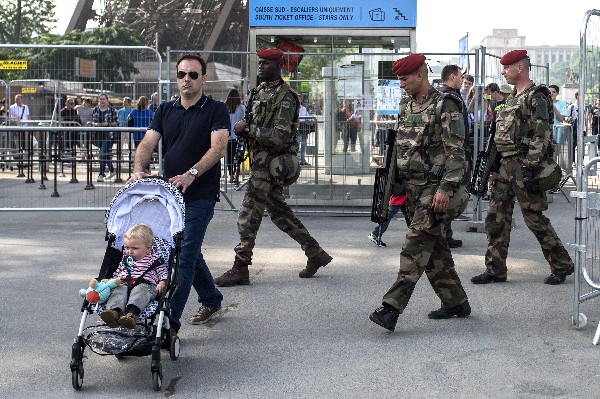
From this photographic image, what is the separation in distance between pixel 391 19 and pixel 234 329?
27.0ft

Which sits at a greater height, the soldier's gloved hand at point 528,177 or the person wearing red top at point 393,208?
the soldier's gloved hand at point 528,177

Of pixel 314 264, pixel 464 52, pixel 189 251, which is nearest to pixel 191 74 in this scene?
pixel 189 251

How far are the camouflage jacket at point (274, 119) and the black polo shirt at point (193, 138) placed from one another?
1.74 meters

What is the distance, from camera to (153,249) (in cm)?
637

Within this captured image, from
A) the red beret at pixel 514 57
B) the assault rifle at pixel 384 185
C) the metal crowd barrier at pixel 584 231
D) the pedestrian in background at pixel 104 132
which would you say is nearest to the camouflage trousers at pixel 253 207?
the assault rifle at pixel 384 185

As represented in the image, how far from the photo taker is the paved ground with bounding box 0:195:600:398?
584cm

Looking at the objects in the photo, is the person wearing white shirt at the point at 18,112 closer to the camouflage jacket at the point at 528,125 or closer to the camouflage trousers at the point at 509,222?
the camouflage trousers at the point at 509,222

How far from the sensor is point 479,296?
844 centimetres

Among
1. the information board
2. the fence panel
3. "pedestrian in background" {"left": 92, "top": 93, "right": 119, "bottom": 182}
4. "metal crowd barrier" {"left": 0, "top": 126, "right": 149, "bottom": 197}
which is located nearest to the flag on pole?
the information board

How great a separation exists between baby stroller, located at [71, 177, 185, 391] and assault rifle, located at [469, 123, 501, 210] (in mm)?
3475

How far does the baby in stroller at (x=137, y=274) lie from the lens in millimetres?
5957

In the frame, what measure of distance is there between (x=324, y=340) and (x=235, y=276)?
6.95 feet

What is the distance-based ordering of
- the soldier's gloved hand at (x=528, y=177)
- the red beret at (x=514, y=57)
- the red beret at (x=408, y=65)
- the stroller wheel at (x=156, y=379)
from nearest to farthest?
the stroller wheel at (x=156, y=379) → the red beret at (x=408, y=65) → the red beret at (x=514, y=57) → the soldier's gloved hand at (x=528, y=177)

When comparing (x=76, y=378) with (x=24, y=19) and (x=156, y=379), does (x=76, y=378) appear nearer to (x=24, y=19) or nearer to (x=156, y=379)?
(x=156, y=379)
